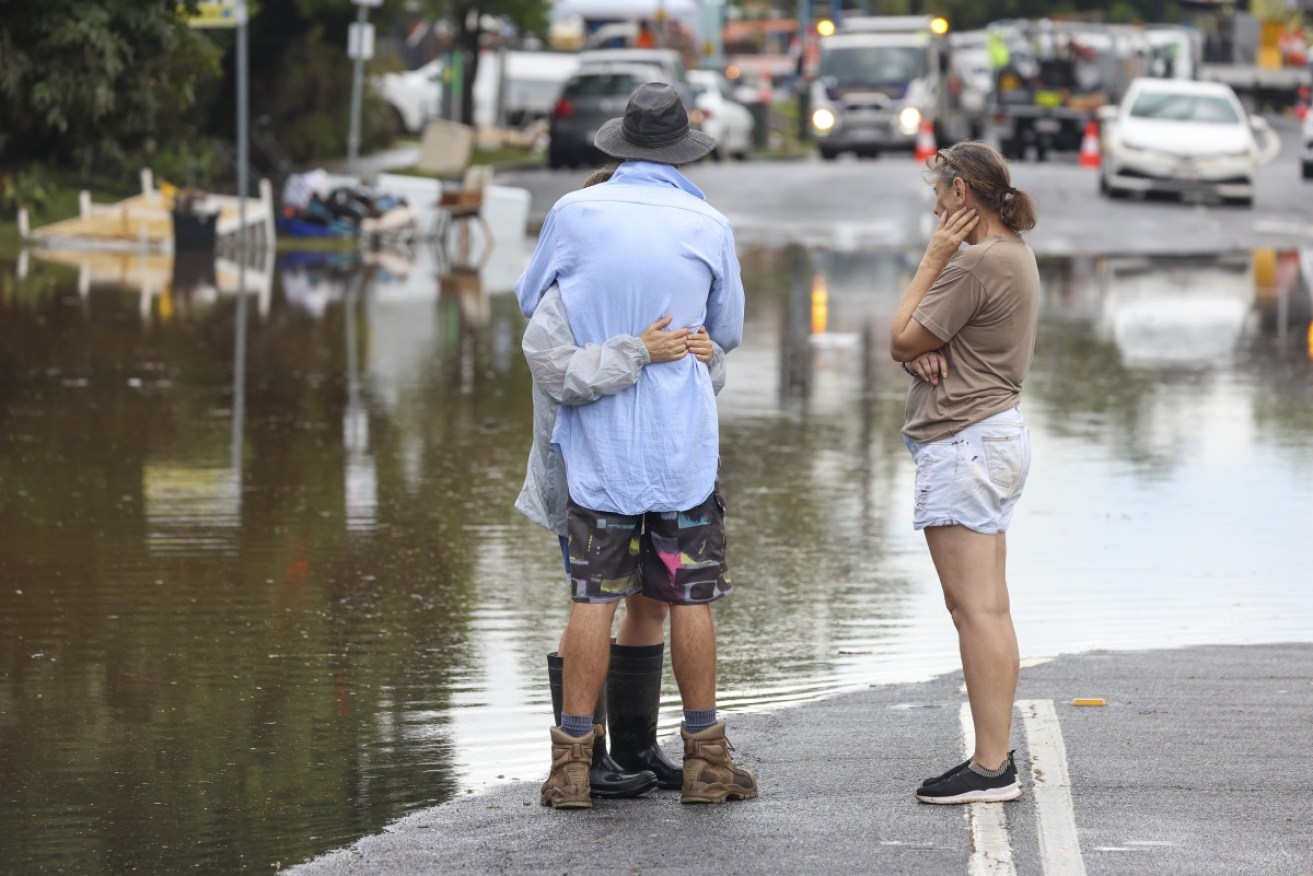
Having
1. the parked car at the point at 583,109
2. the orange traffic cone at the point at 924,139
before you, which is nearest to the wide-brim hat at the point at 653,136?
the parked car at the point at 583,109

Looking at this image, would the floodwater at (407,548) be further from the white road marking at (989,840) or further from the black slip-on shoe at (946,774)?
the white road marking at (989,840)

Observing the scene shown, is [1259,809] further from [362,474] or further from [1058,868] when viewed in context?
[362,474]

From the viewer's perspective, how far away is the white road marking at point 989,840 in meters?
4.86

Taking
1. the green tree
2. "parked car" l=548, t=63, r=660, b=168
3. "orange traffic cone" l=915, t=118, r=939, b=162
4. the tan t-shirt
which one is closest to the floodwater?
the tan t-shirt

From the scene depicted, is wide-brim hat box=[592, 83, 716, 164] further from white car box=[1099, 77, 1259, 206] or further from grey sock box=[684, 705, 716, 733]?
white car box=[1099, 77, 1259, 206]

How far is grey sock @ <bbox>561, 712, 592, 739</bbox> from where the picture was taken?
5402 millimetres

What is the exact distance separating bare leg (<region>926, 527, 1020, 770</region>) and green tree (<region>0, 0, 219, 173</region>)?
41.2 feet

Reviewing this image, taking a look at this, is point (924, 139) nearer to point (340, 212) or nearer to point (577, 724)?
point (340, 212)

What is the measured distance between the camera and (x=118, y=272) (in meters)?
19.7

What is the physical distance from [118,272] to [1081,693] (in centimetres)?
1461

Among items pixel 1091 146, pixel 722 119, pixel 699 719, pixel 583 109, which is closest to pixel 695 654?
pixel 699 719

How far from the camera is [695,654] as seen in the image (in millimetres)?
5441

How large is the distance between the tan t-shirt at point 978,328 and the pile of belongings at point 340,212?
735 inches

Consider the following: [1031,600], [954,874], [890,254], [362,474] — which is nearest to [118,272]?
[890,254]
